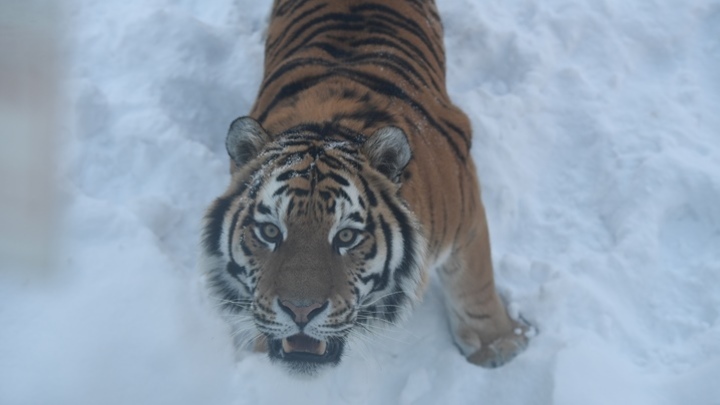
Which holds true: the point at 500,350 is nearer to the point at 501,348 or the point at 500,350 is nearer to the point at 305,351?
the point at 501,348

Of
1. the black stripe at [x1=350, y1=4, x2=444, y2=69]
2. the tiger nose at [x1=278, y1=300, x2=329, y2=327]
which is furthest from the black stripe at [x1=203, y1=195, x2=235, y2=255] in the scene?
the black stripe at [x1=350, y1=4, x2=444, y2=69]

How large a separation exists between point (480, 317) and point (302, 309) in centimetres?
72

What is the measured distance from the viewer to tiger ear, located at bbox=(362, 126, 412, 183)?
1.25 metres

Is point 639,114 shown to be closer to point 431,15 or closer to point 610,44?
point 610,44

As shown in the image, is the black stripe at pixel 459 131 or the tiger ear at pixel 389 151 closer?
the tiger ear at pixel 389 151

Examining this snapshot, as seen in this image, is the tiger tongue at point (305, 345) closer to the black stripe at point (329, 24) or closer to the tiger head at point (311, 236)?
the tiger head at point (311, 236)

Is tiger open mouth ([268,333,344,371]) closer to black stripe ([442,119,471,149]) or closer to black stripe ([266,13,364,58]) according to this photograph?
black stripe ([442,119,471,149])

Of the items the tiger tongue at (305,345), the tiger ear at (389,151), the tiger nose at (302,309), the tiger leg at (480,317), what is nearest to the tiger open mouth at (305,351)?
the tiger tongue at (305,345)

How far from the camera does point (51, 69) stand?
4.08 feet

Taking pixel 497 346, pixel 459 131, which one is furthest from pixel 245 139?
pixel 497 346

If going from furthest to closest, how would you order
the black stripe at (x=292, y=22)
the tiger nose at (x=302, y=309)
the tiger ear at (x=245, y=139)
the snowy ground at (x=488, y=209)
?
the black stripe at (x=292, y=22)
the snowy ground at (x=488, y=209)
the tiger ear at (x=245, y=139)
the tiger nose at (x=302, y=309)

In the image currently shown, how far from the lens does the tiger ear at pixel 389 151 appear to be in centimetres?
125

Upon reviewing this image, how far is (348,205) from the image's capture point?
47.8 inches

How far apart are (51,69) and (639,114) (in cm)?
180
